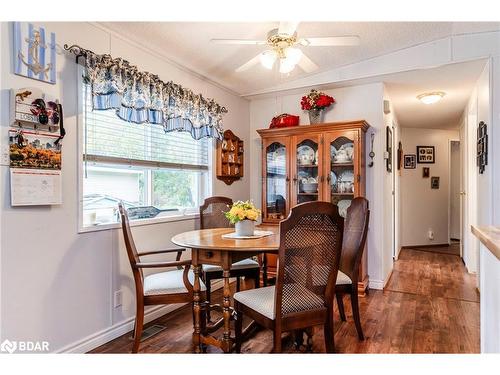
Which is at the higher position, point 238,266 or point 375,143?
point 375,143

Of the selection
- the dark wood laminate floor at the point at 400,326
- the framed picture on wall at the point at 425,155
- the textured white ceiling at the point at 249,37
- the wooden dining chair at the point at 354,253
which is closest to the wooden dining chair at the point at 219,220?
the dark wood laminate floor at the point at 400,326

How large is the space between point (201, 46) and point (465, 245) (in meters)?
4.49

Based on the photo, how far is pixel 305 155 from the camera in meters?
3.84

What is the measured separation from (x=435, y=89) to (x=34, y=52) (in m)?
3.98

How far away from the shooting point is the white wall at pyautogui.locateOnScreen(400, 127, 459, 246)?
621 centimetres

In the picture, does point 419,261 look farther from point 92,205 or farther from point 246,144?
point 92,205

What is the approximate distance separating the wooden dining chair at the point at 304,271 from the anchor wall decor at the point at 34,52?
5.73 ft

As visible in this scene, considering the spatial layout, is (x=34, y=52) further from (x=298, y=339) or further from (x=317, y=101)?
(x=317, y=101)

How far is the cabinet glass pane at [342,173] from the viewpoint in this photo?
3574 mm

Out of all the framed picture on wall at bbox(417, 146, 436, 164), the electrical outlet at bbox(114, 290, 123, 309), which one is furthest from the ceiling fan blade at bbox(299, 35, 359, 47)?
the framed picture on wall at bbox(417, 146, 436, 164)

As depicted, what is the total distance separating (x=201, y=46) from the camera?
292 cm

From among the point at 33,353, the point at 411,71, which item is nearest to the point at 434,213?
the point at 411,71

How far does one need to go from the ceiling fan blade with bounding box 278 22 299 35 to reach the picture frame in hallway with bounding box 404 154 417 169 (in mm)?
4883

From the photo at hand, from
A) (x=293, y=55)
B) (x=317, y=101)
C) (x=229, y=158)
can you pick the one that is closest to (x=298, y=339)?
(x=293, y=55)
